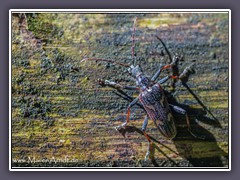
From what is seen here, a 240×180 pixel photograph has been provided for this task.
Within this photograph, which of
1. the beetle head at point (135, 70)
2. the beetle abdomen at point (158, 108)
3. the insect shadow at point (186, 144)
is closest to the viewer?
the beetle abdomen at point (158, 108)

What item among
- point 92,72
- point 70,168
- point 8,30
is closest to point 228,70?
point 92,72

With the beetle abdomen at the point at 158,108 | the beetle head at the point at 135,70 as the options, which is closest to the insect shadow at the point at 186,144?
the beetle abdomen at the point at 158,108

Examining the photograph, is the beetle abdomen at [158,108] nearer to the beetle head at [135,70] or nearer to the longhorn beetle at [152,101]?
the longhorn beetle at [152,101]

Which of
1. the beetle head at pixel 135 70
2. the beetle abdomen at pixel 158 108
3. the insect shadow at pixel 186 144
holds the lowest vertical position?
the insect shadow at pixel 186 144

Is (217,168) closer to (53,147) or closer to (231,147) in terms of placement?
(231,147)

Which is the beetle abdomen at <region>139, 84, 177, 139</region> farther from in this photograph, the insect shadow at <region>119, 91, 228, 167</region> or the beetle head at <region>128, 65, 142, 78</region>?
the beetle head at <region>128, 65, 142, 78</region>

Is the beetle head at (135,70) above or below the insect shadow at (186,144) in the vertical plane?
above

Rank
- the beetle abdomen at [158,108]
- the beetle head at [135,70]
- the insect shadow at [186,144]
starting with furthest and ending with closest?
the insect shadow at [186,144]
the beetle head at [135,70]
the beetle abdomen at [158,108]
